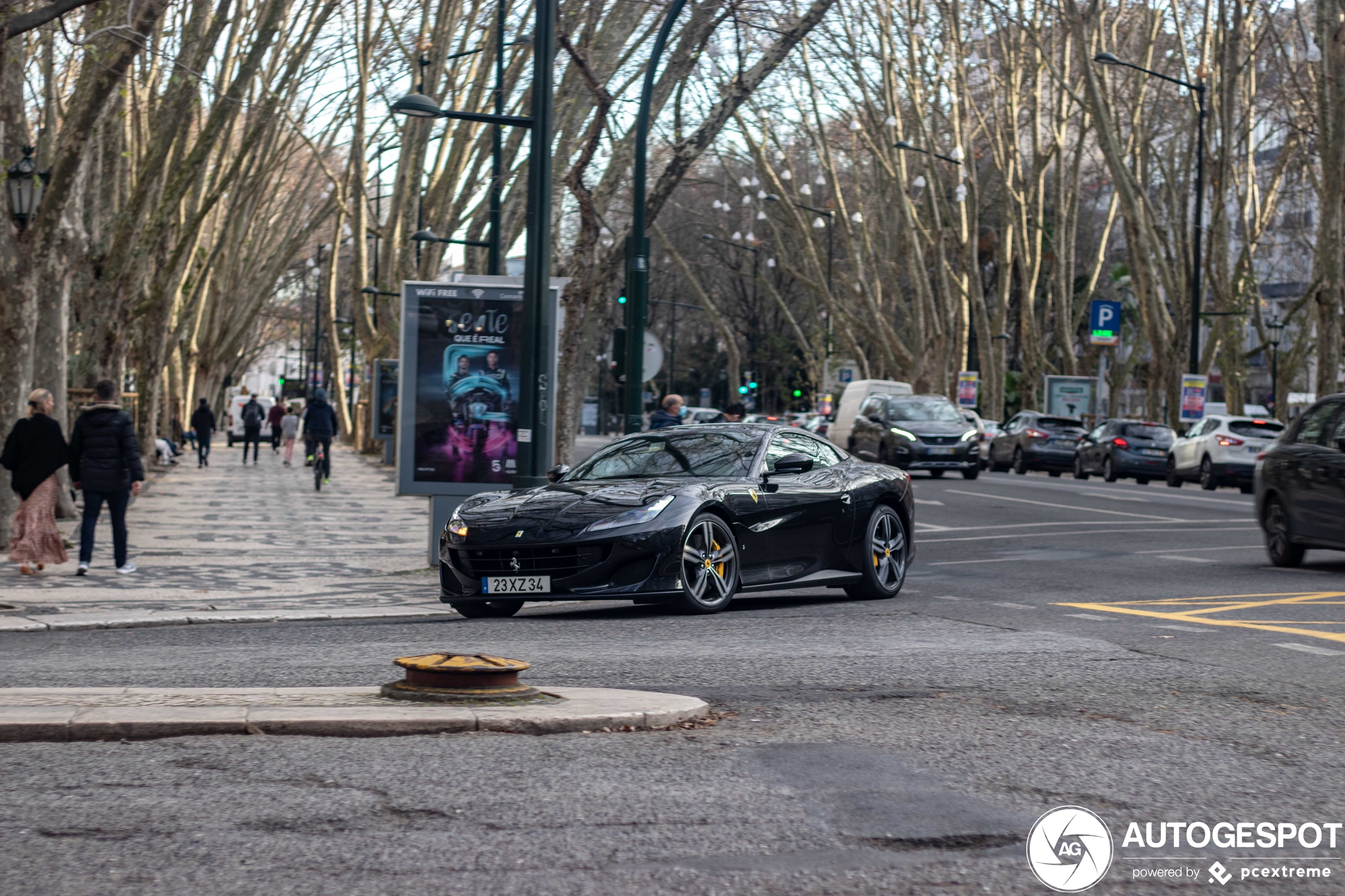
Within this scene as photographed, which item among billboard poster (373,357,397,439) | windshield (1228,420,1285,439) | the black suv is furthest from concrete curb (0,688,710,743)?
windshield (1228,420,1285,439)

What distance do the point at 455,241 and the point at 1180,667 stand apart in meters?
26.9

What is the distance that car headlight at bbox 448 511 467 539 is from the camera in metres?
11.1

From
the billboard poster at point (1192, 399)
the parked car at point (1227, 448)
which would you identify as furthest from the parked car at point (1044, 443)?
the parked car at point (1227, 448)

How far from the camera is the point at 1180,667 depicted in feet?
28.0

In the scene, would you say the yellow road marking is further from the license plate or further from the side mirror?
the license plate

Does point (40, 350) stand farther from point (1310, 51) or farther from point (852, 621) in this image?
point (1310, 51)

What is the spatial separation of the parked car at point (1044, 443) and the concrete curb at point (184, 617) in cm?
3380

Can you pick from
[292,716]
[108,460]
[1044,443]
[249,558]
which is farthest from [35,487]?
[1044,443]

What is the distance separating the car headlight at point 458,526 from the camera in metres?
11.1

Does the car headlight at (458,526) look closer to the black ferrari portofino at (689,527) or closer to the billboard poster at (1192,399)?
the black ferrari portofino at (689,527)

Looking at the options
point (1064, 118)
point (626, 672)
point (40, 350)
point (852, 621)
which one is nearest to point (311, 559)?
point (40, 350)

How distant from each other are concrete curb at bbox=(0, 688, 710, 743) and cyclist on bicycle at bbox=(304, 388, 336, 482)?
945 inches

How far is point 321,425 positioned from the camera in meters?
31.8

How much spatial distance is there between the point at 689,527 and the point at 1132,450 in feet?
101
